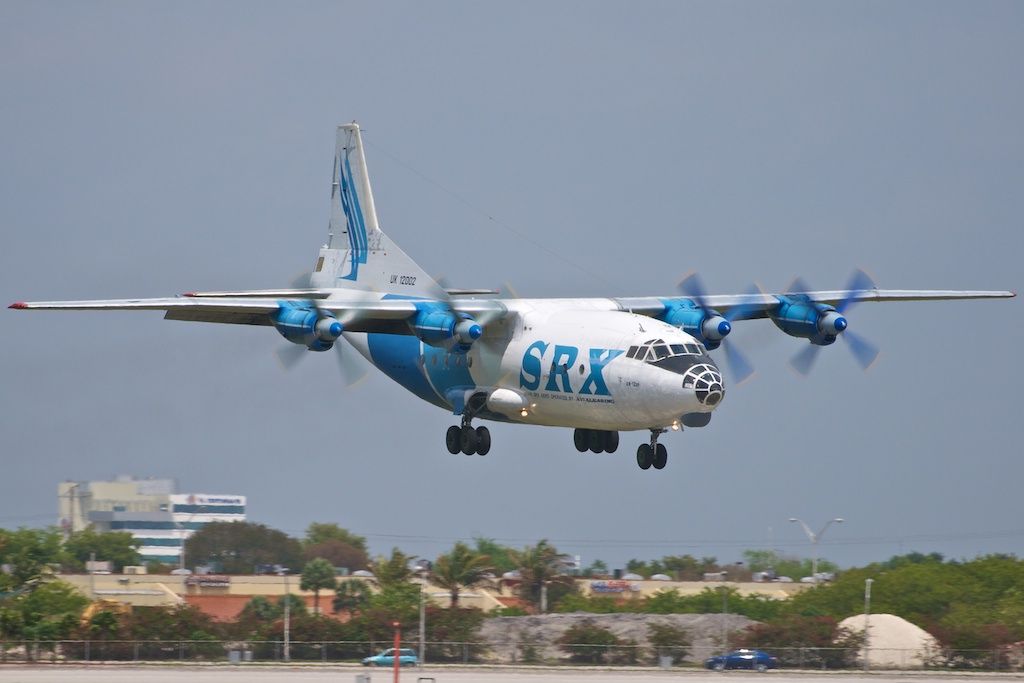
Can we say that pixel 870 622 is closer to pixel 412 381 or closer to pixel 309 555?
pixel 412 381

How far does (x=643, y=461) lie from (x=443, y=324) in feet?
22.6

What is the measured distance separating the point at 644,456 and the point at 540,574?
40.6 metres

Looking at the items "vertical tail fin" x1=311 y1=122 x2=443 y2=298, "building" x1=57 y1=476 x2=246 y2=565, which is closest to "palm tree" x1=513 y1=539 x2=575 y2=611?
"vertical tail fin" x1=311 y1=122 x2=443 y2=298

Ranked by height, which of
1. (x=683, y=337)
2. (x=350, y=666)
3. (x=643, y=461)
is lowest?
(x=350, y=666)

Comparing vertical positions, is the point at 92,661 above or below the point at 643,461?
below

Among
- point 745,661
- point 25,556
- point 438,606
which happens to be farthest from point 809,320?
point 25,556

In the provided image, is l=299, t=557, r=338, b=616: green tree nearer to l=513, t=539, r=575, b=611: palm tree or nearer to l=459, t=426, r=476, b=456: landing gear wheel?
l=513, t=539, r=575, b=611: palm tree

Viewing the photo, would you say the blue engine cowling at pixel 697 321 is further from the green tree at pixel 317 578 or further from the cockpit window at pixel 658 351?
the green tree at pixel 317 578

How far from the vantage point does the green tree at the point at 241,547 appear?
94.4 metres

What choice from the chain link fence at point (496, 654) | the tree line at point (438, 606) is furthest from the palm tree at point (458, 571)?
the chain link fence at point (496, 654)

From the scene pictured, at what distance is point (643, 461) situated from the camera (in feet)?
150

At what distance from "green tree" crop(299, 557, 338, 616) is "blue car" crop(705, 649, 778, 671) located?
102 ft

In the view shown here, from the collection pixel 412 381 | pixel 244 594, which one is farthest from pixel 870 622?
pixel 244 594

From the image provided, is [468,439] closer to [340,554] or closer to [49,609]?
[49,609]
